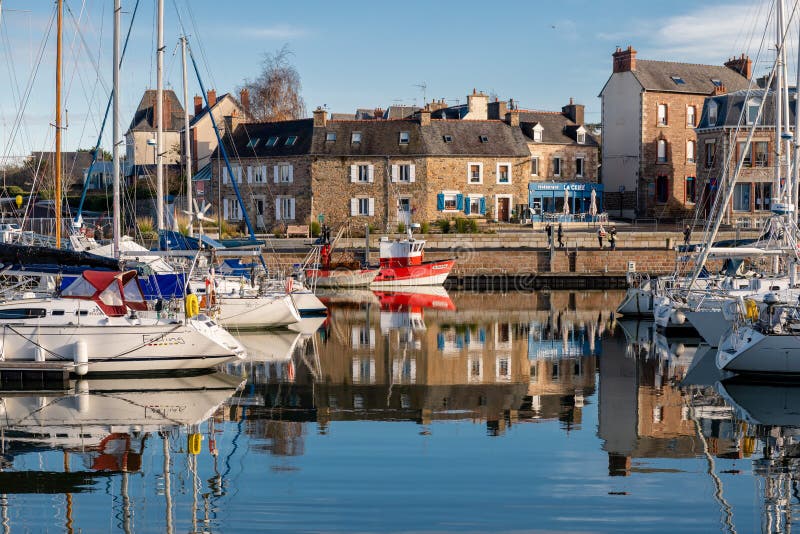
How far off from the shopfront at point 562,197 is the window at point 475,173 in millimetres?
3380

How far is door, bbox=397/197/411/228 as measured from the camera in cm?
5484

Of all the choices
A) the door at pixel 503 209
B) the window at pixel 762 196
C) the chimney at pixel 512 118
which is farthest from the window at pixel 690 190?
the door at pixel 503 209

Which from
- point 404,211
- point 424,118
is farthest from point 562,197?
point 404,211

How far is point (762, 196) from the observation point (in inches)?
2052

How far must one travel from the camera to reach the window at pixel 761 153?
2063 inches

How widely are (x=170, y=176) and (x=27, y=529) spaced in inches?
2233

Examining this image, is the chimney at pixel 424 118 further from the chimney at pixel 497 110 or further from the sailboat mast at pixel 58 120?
the sailboat mast at pixel 58 120

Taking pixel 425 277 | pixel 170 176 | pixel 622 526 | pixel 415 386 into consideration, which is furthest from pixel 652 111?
pixel 622 526

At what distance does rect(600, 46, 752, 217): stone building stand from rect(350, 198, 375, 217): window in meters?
14.7

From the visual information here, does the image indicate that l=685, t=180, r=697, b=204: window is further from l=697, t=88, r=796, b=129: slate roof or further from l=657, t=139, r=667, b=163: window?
l=697, t=88, r=796, b=129: slate roof

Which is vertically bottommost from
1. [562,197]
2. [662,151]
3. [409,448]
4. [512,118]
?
[409,448]

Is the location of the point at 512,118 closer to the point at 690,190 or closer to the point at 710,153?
the point at 710,153

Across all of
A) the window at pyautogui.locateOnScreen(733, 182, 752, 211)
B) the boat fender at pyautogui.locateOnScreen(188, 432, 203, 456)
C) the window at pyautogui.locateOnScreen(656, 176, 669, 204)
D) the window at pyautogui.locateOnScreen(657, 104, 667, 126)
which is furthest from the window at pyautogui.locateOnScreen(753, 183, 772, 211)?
the boat fender at pyautogui.locateOnScreen(188, 432, 203, 456)

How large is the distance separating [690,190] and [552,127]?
336 inches
